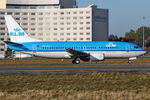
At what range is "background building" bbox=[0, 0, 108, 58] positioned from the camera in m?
162

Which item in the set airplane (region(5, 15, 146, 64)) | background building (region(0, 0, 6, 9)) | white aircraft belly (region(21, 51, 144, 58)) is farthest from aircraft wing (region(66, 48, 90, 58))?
background building (region(0, 0, 6, 9))

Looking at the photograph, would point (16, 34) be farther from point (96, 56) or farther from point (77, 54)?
point (96, 56)

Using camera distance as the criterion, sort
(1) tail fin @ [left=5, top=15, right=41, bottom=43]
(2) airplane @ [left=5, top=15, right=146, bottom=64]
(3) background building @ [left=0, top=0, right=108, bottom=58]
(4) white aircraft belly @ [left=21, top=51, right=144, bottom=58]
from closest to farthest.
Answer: (2) airplane @ [left=5, top=15, right=146, bottom=64]
(4) white aircraft belly @ [left=21, top=51, right=144, bottom=58]
(1) tail fin @ [left=5, top=15, right=41, bottom=43]
(3) background building @ [left=0, top=0, right=108, bottom=58]

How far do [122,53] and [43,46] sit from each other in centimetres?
1429

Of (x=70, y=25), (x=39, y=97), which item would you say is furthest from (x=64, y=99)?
(x=70, y=25)

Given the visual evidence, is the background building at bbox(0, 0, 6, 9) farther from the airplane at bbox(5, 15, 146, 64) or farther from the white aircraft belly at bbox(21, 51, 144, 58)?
the white aircraft belly at bbox(21, 51, 144, 58)

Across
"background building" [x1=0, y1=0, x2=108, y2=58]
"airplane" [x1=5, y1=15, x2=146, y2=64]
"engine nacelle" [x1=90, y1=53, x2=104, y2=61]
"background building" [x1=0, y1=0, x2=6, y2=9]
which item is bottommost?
"engine nacelle" [x1=90, y1=53, x2=104, y2=61]

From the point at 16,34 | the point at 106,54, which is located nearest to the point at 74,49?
the point at 106,54

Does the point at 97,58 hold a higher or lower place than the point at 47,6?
lower

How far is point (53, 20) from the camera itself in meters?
164

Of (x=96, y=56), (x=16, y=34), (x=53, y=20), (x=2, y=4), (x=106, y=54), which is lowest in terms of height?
(x=96, y=56)

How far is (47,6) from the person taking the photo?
167500 millimetres

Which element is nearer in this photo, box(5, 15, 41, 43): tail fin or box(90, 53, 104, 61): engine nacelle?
box(90, 53, 104, 61): engine nacelle

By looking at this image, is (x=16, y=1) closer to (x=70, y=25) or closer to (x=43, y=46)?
(x=70, y=25)
